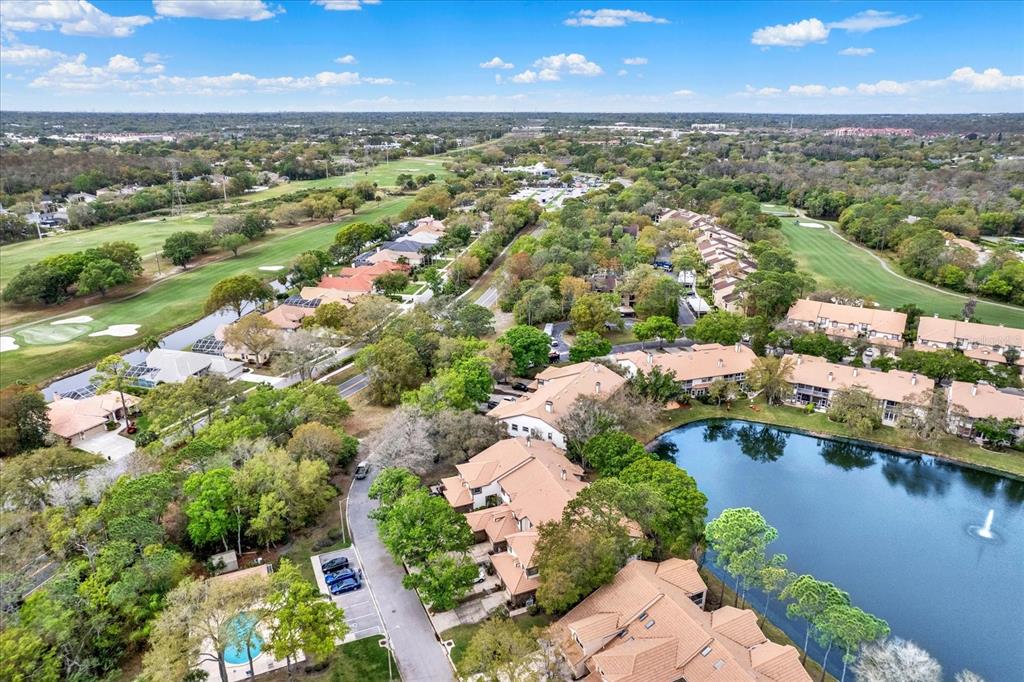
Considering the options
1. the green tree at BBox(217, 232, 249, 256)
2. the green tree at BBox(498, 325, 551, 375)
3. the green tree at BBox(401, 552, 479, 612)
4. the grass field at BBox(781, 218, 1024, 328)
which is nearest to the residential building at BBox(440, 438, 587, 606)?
the green tree at BBox(401, 552, 479, 612)

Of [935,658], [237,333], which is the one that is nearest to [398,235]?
[237,333]

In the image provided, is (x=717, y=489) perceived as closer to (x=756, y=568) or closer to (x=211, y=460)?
(x=756, y=568)

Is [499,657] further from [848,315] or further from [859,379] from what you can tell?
[848,315]

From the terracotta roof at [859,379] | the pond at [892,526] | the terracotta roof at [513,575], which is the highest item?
the terracotta roof at [859,379]

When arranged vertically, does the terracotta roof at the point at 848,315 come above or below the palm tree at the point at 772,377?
above

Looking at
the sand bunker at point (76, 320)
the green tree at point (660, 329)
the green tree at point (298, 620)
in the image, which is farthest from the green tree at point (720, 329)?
the sand bunker at point (76, 320)

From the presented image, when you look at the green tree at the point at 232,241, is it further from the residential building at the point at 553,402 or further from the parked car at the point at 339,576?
the parked car at the point at 339,576
